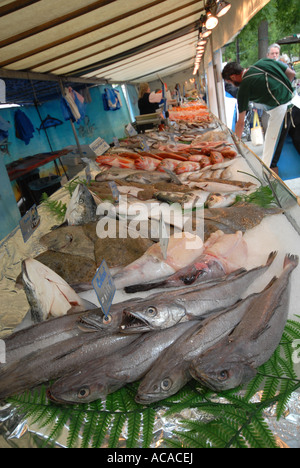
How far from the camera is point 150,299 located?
4.99 feet

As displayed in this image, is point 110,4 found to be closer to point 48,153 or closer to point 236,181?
point 236,181

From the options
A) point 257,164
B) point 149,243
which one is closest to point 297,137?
point 257,164

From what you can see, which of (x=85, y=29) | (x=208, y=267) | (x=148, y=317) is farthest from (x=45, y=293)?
(x=85, y=29)

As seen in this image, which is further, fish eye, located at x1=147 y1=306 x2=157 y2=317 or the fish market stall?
fish eye, located at x1=147 y1=306 x2=157 y2=317

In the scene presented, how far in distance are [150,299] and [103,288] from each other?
258mm

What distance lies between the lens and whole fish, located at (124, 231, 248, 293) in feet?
6.27

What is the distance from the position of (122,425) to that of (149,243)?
4.58ft

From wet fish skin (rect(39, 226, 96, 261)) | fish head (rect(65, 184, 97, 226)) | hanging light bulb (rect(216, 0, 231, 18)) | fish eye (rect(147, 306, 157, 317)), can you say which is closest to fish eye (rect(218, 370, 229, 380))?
fish eye (rect(147, 306, 157, 317))

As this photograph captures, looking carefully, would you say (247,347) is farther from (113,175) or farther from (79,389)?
(113,175)

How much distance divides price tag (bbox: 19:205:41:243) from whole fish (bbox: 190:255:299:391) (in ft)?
6.80

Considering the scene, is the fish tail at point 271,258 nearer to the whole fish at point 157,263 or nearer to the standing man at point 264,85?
the whole fish at point 157,263

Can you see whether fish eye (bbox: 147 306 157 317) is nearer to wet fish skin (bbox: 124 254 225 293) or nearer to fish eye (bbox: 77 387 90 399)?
fish eye (bbox: 77 387 90 399)

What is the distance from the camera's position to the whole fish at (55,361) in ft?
4.47

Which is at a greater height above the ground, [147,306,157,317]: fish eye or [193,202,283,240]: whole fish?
[147,306,157,317]: fish eye
